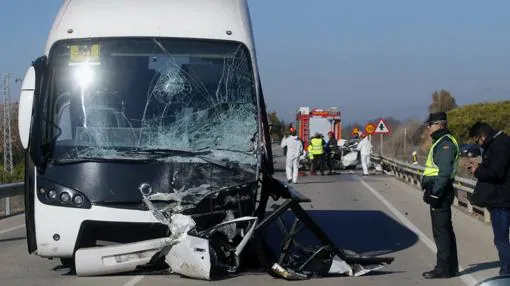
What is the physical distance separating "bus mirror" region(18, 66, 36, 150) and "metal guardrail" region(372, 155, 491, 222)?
32.5 feet

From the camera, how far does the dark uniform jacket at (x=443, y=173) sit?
9008 millimetres

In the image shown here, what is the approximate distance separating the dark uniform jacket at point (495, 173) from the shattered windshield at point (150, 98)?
2.57 m

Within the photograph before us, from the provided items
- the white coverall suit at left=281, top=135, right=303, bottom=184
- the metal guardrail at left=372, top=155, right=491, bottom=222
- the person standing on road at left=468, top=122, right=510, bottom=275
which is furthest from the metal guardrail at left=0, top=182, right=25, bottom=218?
the white coverall suit at left=281, top=135, right=303, bottom=184

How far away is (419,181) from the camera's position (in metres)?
25.5

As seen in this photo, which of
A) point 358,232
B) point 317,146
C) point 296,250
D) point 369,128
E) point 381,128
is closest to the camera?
point 296,250

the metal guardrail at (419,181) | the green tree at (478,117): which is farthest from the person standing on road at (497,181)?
the green tree at (478,117)

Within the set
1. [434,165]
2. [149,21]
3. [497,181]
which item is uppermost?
[149,21]

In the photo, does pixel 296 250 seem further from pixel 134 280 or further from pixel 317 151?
pixel 317 151

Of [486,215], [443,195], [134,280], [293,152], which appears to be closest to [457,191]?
[486,215]

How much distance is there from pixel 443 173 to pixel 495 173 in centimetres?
72

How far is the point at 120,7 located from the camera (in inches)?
359

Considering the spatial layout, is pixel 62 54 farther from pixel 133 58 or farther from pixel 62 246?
pixel 62 246

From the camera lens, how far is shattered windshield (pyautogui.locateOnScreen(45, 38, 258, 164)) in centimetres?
858

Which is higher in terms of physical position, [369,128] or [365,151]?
[369,128]
